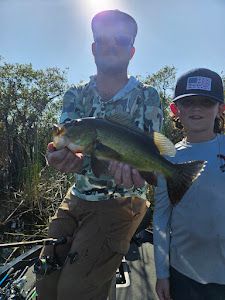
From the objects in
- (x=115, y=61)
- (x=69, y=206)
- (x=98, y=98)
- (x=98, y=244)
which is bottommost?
(x=98, y=244)

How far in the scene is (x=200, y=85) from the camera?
2395 mm

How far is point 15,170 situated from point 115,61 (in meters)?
7.12

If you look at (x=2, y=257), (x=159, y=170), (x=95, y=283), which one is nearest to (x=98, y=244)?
(x=95, y=283)

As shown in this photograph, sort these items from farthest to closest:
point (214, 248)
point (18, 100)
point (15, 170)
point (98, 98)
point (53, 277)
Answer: point (18, 100)
point (15, 170)
point (98, 98)
point (53, 277)
point (214, 248)

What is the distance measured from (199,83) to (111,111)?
56 cm

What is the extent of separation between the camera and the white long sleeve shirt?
7.31 ft

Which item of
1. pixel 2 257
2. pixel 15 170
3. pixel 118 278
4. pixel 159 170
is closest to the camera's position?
pixel 159 170

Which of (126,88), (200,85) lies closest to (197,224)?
(200,85)

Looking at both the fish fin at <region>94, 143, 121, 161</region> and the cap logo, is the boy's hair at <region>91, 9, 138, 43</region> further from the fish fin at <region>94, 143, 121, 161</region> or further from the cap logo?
the fish fin at <region>94, 143, 121, 161</region>

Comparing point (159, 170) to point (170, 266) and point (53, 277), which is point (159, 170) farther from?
point (53, 277)

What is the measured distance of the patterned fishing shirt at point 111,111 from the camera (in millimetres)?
2459

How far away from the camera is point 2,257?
200 inches

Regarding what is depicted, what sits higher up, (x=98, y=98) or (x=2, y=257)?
(x=98, y=98)

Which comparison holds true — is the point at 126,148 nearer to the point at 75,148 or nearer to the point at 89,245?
the point at 75,148
